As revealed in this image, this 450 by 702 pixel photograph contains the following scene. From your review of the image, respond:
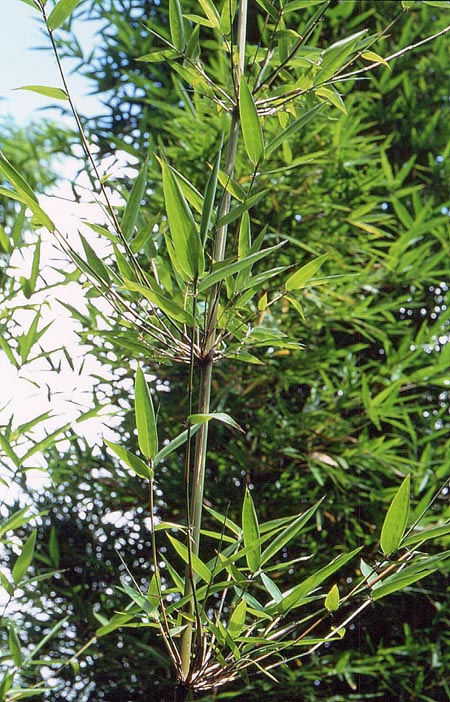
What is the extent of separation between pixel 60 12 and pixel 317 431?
104 cm

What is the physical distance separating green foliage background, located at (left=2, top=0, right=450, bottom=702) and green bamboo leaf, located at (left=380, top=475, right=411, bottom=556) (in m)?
0.85

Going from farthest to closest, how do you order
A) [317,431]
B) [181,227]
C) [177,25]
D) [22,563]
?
[317,431], [22,563], [177,25], [181,227]

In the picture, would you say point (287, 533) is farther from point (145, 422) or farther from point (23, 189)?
point (23, 189)

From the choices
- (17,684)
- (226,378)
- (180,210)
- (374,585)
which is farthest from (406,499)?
(17,684)

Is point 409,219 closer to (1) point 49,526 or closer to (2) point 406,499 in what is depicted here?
(1) point 49,526

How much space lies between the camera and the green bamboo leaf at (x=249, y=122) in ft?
1.10

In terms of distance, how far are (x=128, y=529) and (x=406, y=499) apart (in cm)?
116

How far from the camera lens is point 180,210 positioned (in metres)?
0.31

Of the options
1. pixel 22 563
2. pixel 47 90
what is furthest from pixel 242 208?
pixel 22 563

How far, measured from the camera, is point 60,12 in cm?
35

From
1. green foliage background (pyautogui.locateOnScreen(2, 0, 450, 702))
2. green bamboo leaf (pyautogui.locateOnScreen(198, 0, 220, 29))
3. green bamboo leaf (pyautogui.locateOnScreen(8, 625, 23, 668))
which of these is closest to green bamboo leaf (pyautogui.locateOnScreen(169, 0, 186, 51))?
green bamboo leaf (pyautogui.locateOnScreen(198, 0, 220, 29))

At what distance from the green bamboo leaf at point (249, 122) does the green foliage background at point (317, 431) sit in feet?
2.82

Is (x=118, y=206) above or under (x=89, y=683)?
above

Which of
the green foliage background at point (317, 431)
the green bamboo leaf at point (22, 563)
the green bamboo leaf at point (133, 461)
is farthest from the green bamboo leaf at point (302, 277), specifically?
the green foliage background at point (317, 431)
